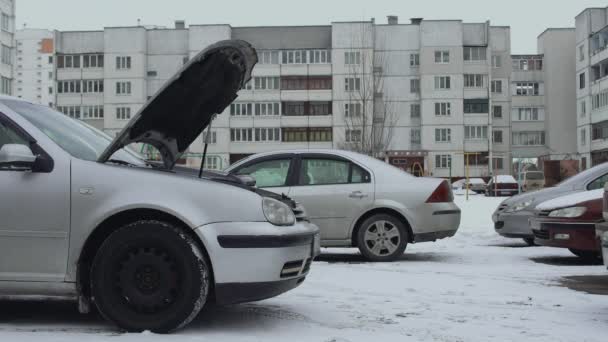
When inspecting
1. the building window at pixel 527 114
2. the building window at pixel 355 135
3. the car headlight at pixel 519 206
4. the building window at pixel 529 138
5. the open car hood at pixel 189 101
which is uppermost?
the building window at pixel 527 114

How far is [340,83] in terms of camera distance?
7350 centimetres

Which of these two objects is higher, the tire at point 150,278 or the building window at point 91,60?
the building window at point 91,60

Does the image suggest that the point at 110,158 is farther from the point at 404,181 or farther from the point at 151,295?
the point at 404,181

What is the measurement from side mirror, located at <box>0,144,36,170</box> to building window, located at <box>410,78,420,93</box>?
7101cm

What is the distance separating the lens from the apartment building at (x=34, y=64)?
159 meters

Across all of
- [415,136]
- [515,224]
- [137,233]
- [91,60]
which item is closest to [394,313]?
[137,233]

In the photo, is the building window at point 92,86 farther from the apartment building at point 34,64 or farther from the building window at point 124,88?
the apartment building at point 34,64

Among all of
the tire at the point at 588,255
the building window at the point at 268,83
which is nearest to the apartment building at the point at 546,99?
the building window at the point at 268,83

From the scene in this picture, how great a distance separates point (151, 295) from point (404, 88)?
7094 cm

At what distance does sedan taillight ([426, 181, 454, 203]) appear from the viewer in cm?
939

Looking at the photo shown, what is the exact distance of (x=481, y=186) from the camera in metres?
57.6

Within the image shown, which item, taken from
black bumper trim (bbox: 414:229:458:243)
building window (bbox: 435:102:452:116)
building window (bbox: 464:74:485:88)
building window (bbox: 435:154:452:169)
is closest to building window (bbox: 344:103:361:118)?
building window (bbox: 435:102:452:116)

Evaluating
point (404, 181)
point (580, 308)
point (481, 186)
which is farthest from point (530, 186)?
point (580, 308)

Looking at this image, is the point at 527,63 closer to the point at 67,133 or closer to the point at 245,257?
the point at 67,133
